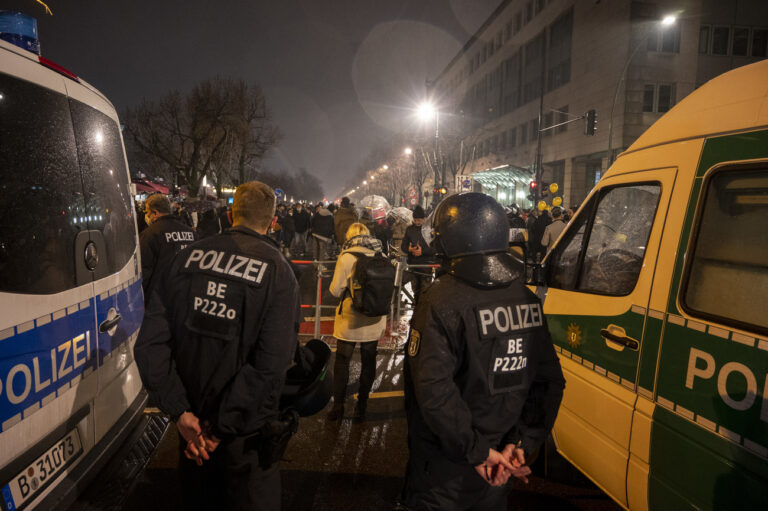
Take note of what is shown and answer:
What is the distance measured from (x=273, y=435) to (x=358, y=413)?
90.0 inches

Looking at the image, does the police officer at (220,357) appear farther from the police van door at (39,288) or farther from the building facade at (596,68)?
the building facade at (596,68)

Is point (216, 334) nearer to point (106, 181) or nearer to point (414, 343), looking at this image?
point (414, 343)

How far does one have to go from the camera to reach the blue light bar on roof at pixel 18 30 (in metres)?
2.02

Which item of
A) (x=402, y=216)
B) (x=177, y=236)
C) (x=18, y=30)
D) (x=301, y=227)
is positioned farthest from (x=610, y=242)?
(x=301, y=227)

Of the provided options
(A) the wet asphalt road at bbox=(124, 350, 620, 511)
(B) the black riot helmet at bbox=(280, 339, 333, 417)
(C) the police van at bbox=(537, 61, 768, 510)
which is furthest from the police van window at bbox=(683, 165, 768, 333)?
(B) the black riot helmet at bbox=(280, 339, 333, 417)

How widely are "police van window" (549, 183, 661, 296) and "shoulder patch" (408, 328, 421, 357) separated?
4.85 feet

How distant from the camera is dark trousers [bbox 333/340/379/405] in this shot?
411 cm

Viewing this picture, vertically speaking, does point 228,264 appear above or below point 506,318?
above

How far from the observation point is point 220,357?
2023 millimetres

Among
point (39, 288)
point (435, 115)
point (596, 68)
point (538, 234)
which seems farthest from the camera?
point (435, 115)

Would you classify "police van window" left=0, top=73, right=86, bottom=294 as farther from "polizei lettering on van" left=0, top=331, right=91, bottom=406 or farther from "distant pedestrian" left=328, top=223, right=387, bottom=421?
"distant pedestrian" left=328, top=223, right=387, bottom=421

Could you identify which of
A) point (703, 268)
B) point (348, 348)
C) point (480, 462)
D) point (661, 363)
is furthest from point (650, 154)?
point (348, 348)

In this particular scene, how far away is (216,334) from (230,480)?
0.69m

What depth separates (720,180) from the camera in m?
2.08
